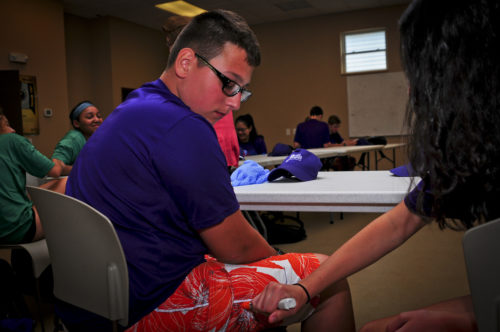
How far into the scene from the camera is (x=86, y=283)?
89cm

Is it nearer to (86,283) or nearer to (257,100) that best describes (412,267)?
(86,283)

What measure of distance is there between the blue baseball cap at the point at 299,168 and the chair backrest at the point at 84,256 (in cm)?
78

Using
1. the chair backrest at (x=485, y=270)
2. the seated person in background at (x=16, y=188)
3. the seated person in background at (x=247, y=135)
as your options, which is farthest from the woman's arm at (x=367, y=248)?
the seated person in background at (x=247, y=135)

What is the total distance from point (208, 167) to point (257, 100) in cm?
819

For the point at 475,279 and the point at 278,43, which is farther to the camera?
the point at 278,43

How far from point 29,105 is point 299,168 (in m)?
5.76

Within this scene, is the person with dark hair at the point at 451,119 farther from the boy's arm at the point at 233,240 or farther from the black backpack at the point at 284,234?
the black backpack at the point at 284,234

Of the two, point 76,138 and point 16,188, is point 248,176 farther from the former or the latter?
point 76,138

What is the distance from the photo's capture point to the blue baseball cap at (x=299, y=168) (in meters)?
1.51

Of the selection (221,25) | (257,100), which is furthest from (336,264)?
(257,100)

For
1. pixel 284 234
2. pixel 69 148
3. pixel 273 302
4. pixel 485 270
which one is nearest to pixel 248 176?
pixel 273 302

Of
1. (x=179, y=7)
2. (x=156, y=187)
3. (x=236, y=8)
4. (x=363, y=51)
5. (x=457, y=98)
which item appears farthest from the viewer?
(x=363, y=51)

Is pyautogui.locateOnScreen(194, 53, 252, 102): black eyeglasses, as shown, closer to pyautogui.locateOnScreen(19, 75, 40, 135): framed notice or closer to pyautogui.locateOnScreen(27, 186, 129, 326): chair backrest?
pyautogui.locateOnScreen(27, 186, 129, 326): chair backrest

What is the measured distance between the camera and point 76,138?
3074 millimetres
